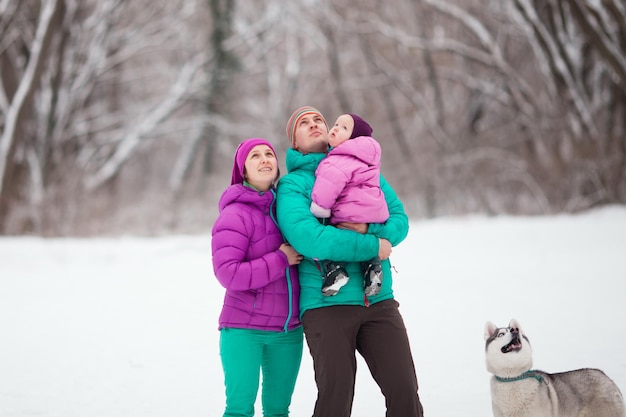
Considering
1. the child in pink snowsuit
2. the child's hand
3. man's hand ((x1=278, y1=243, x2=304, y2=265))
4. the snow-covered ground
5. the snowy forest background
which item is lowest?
the snow-covered ground

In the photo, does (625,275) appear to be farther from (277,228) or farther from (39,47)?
(39,47)

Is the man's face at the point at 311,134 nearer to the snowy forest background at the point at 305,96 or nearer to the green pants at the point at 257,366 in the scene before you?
the green pants at the point at 257,366

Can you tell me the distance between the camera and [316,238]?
3002 millimetres

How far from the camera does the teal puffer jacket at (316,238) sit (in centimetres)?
300

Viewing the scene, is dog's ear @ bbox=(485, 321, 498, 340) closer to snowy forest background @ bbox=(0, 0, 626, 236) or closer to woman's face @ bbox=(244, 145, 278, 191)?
woman's face @ bbox=(244, 145, 278, 191)

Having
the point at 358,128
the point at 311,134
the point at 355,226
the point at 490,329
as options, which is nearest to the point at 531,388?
the point at 490,329

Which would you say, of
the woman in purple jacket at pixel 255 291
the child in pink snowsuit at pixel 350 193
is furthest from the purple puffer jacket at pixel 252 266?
the child in pink snowsuit at pixel 350 193

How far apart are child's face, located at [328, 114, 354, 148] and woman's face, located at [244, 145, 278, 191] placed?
35cm

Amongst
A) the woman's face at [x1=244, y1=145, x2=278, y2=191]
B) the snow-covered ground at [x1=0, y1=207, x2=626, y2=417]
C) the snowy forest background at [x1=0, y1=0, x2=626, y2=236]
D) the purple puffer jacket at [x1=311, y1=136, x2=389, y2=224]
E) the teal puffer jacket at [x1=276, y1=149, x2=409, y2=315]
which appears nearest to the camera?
the teal puffer jacket at [x1=276, y1=149, x2=409, y2=315]

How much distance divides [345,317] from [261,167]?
0.93 meters

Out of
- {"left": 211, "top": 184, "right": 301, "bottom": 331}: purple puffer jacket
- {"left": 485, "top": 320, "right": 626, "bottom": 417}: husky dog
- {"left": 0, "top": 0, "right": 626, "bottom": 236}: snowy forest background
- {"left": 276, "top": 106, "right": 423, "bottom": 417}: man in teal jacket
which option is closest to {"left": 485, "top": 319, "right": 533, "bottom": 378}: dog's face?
{"left": 485, "top": 320, "right": 626, "bottom": 417}: husky dog

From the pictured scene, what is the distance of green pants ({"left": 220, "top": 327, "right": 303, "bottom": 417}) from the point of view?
3.15m

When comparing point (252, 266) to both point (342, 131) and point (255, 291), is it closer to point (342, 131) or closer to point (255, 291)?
point (255, 291)

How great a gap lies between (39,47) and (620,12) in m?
11.6
